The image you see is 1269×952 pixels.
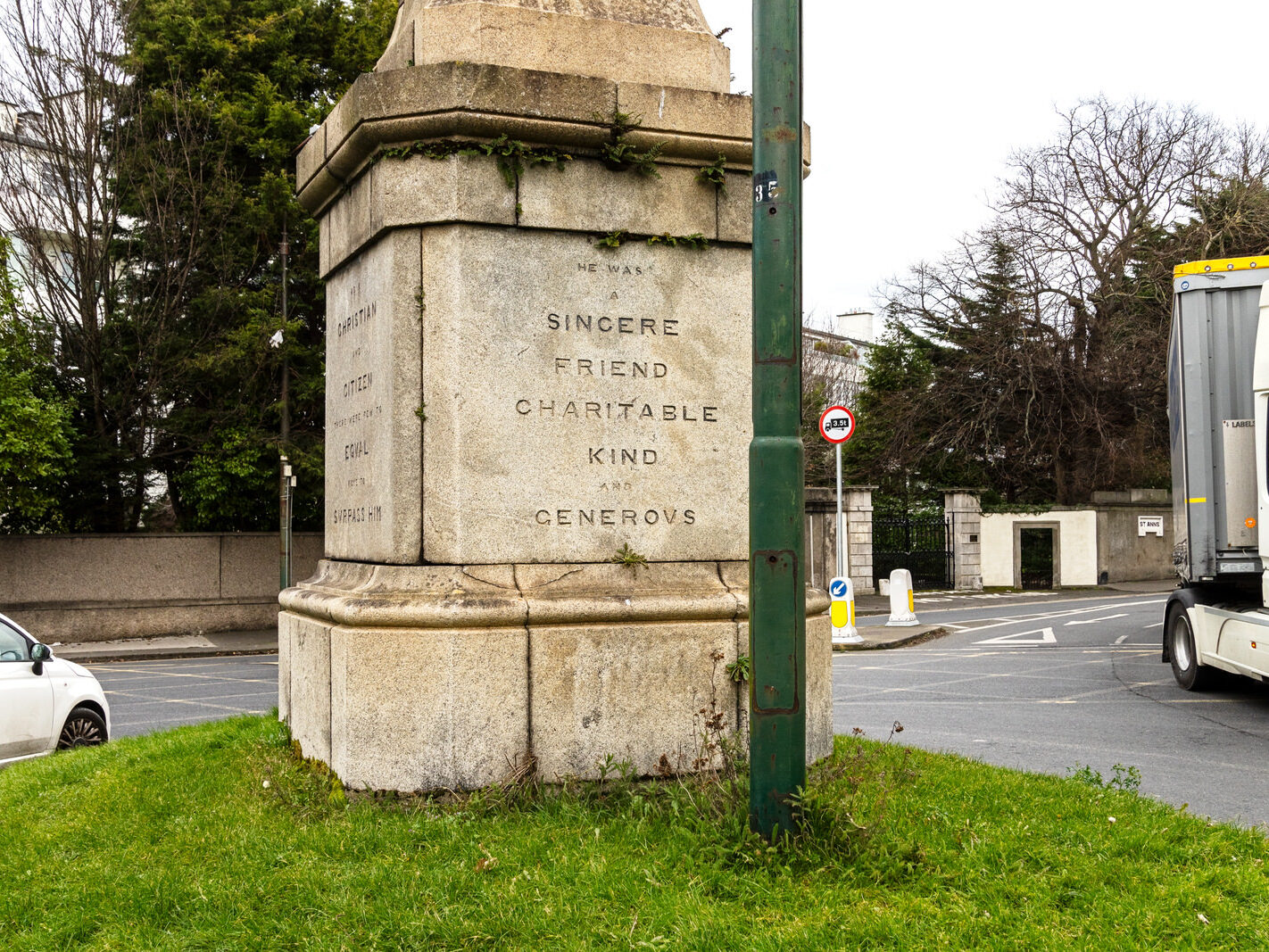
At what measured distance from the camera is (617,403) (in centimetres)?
541

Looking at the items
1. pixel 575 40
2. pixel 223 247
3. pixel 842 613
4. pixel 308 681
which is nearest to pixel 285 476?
pixel 223 247

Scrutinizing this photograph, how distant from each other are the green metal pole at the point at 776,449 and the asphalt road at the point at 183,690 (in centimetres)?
667

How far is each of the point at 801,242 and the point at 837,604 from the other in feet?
47.6

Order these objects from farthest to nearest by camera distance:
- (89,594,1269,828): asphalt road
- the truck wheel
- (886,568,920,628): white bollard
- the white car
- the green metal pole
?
(886,568,920,628): white bollard, the truck wheel, the white car, (89,594,1269,828): asphalt road, the green metal pole

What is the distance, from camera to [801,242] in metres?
4.28

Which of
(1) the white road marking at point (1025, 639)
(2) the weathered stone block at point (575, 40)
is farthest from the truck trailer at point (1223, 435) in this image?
(2) the weathered stone block at point (575, 40)

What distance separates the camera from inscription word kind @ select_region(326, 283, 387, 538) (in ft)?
18.2

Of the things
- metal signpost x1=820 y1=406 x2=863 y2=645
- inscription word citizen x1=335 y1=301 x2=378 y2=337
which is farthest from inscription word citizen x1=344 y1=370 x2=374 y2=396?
metal signpost x1=820 y1=406 x2=863 y2=645

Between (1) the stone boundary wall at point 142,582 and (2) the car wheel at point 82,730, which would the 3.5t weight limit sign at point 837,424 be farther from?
(1) the stone boundary wall at point 142,582

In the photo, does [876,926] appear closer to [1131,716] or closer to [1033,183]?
[1131,716]

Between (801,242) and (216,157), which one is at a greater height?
(216,157)

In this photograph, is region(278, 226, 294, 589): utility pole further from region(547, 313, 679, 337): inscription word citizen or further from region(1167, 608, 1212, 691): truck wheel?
region(547, 313, 679, 337): inscription word citizen

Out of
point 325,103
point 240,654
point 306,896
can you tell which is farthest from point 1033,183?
point 306,896

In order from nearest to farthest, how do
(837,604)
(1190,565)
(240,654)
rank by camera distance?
(1190,565)
(837,604)
(240,654)
